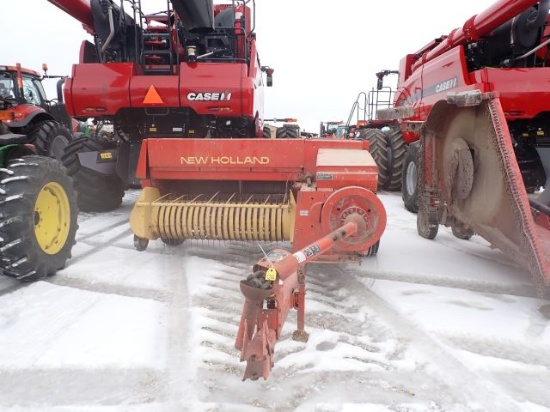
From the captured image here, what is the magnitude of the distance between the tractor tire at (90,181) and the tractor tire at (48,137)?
1.68 meters

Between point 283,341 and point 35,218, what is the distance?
7.54 feet

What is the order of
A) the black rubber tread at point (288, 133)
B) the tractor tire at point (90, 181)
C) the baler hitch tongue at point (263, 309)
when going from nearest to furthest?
the baler hitch tongue at point (263, 309) < the tractor tire at point (90, 181) < the black rubber tread at point (288, 133)

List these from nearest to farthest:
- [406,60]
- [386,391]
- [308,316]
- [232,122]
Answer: [386,391] → [308,316] → [232,122] → [406,60]

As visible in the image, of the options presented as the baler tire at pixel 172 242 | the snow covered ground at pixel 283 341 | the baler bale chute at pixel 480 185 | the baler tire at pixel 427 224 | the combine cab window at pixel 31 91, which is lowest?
the snow covered ground at pixel 283 341

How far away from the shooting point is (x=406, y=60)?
8.18m

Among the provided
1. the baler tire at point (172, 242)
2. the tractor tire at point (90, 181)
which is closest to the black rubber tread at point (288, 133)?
the tractor tire at point (90, 181)

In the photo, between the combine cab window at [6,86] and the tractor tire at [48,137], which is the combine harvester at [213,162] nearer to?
the tractor tire at [48,137]

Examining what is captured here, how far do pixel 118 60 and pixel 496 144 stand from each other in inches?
210

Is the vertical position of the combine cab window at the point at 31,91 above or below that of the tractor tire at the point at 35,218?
above

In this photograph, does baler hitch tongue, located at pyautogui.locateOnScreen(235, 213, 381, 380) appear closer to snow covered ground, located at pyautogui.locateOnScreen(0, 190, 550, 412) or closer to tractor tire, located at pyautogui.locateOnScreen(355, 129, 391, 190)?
snow covered ground, located at pyautogui.locateOnScreen(0, 190, 550, 412)

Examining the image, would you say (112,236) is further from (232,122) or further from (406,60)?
(406,60)

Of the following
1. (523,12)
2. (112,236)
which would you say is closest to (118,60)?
(112,236)

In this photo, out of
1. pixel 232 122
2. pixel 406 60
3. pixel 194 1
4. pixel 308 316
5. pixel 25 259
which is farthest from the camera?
pixel 406 60

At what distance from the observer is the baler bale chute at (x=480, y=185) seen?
9.88 ft
